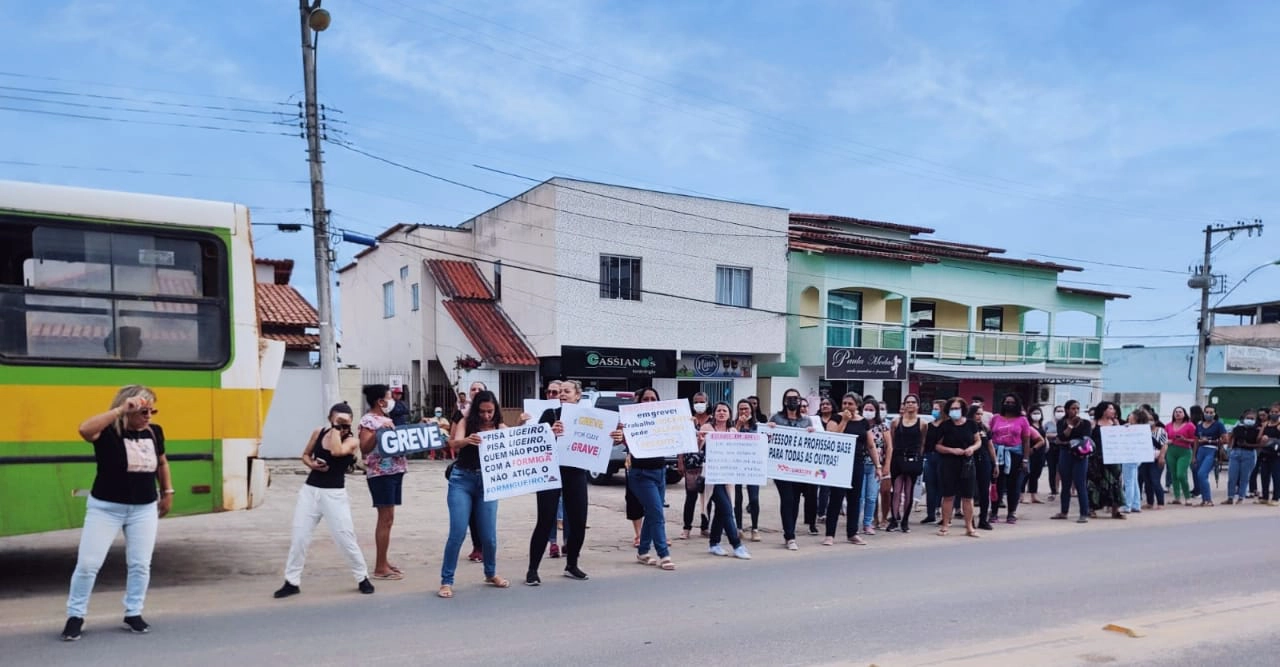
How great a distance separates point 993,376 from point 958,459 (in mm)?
22160

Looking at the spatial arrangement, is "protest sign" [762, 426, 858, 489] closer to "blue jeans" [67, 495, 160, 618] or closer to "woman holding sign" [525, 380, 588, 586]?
"woman holding sign" [525, 380, 588, 586]

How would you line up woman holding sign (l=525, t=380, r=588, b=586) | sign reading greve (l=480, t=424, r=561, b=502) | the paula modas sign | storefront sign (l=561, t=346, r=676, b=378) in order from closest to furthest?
sign reading greve (l=480, t=424, r=561, b=502) → woman holding sign (l=525, t=380, r=588, b=586) → storefront sign (l=561, t=346, r=676, b=378) → the paula modas sign

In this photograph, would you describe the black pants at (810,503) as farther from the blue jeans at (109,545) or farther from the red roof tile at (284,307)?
the red roof tile at (284,307)

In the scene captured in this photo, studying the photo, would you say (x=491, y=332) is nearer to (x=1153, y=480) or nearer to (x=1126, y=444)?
(x=1126, y=444)

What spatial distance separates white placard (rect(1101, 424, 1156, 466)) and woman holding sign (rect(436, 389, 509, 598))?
9.59 meters

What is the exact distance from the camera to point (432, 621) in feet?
21.5

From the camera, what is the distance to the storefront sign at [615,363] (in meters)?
23.6

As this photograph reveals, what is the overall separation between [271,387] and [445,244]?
19216mm

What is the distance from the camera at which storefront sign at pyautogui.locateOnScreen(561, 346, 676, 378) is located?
23.6 metres

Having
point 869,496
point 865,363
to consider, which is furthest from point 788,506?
point 865,363

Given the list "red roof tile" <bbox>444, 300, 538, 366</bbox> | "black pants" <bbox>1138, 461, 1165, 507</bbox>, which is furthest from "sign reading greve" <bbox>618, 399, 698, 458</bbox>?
"red roof tile" <bbox>444, 300, 538, 366</bbox>

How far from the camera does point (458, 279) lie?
25906mm

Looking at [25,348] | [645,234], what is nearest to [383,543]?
[25,348]

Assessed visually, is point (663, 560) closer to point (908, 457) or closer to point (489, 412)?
point (489, 412)
